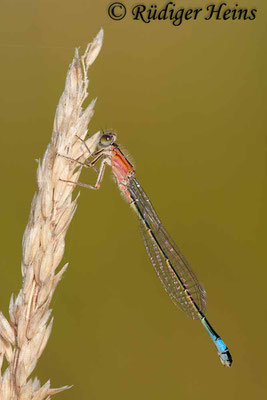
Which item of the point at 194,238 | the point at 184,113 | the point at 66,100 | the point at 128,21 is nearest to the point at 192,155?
the point at 184,113

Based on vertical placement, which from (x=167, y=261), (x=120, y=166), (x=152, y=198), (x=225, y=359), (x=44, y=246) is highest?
(x=152, y=198)

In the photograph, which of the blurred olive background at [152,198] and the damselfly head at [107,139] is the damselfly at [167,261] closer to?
the damselfly head at [107,139]

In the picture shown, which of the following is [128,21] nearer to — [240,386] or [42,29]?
[42,29]

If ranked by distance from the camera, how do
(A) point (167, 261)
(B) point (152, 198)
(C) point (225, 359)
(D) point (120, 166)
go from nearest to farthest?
(D) point (120, 166), (C) point (225, 359), (A) point (167, 261), (B) point (152, 198)

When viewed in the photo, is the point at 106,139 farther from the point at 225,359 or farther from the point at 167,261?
the point at 225,359

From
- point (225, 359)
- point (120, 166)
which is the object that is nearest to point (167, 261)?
point (225, 359)

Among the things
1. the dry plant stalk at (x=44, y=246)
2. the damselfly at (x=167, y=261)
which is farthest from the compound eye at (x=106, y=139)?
the dry plant stalk at (x=44, y=246)

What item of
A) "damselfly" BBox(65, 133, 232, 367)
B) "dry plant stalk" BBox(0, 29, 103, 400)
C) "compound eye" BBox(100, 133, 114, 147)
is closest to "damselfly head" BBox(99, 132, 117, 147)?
"compound eye" BBox(100, 133, 114, 147)
